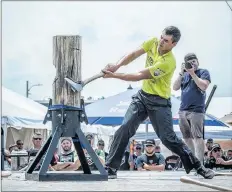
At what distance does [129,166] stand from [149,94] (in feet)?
20.1

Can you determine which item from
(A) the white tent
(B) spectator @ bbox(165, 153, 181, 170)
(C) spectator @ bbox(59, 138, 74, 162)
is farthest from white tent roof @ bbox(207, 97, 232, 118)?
(C) spectator @ bbox(59, 138, 74, 162)

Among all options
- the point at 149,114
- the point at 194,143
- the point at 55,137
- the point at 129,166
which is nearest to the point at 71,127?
the point at 55,137

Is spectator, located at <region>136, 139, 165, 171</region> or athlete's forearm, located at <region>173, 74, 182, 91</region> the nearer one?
athlete's forearm, located at <region>173, 74, 182, 91</region>

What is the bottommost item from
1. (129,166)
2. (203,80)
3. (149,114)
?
(129,166)

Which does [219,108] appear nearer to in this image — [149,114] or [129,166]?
[129,166]

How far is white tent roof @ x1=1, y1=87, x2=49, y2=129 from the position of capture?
1427cm

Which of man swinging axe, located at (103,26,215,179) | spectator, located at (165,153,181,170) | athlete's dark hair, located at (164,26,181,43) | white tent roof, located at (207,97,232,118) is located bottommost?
spectator, located at (165,153,181,170)

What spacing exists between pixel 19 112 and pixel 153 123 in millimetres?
9796

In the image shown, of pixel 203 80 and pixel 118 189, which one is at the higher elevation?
pixel 203 80

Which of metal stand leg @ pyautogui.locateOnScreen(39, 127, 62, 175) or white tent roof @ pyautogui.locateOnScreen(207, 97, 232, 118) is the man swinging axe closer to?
metal stand leg @ pyautogui.locateOnScreen(39, 127, 62, 175)

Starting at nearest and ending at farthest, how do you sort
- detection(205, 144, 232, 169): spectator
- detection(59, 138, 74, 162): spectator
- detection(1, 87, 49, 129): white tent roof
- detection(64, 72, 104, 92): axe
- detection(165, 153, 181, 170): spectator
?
detection(64, 72, 104, 92): axe → detection(59, 138, 74, 162): spectator → detection(205, 144, 232, 169): spectator → detection(165, 153, 181, 170): spectator → detection(1, 87, 49, 129): white tent roof

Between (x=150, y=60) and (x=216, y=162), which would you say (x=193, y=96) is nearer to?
(x=150, y=60)

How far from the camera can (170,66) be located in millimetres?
5680

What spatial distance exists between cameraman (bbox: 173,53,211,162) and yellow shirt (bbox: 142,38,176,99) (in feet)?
3.55
